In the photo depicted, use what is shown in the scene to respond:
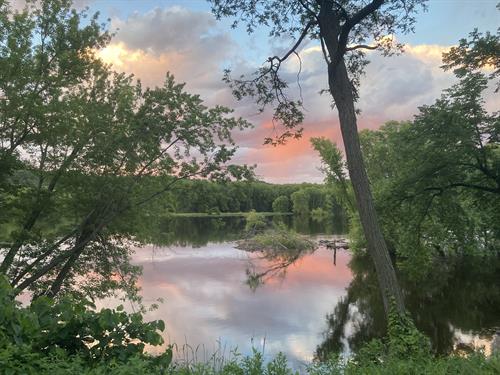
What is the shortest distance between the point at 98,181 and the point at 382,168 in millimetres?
33785

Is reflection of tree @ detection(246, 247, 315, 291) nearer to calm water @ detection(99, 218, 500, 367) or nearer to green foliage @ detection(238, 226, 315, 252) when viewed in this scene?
calm water @ detection(99, 218, 500, 367)

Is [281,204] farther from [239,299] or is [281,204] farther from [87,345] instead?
[87,345]

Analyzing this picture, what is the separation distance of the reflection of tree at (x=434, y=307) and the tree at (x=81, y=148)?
836cm

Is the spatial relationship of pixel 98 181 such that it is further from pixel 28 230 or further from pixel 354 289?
pixel 354 289

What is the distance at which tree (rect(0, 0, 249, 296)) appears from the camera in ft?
38.7

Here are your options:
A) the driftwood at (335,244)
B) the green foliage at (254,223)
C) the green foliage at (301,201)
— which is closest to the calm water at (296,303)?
the driftwood at (335,244)

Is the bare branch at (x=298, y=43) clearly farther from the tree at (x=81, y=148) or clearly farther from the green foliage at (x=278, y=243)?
the green foliage at (x=278, y=243)

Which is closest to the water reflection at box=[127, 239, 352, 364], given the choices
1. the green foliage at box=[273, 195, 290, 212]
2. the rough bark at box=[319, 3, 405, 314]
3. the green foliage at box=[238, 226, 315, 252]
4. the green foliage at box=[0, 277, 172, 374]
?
the green foliage at box=[238, 226, 315, 252]

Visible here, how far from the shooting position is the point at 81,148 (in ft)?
40.5

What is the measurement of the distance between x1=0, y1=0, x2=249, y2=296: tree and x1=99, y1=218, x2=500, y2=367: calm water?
6.96 feet

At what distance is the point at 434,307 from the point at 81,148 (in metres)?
18.3

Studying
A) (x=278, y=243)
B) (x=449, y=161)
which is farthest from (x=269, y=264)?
(x=449, y=161)

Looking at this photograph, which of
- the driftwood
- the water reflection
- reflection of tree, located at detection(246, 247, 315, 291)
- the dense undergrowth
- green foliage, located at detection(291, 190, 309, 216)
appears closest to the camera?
the dense undergrowth

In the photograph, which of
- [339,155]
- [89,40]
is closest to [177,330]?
[89,40]
